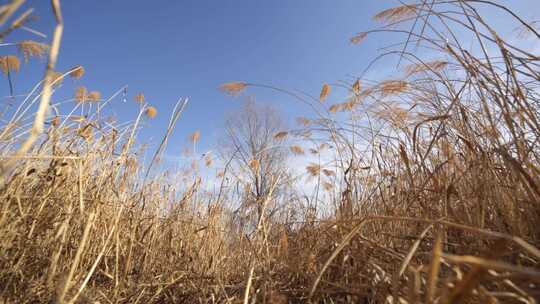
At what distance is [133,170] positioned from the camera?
1859mm

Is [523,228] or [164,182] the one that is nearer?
[523,228]

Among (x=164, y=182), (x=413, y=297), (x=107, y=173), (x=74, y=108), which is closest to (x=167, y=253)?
(x=107, y=173)

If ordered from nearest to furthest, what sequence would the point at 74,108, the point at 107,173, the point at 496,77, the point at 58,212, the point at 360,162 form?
the point at 496,77, the point at 58,212, the point at 107,173, the point at 74,108, the point at 360,162

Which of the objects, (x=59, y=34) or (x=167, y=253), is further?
(x=167, y=253)

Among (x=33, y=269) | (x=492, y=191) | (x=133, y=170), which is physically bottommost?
(x=33, y=269)

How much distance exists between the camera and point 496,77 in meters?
0.89

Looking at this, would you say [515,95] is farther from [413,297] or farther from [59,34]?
[59,34]

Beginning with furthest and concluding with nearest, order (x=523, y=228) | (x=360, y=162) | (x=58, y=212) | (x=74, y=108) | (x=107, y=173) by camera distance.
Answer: (x=360, y=162)
(x=74, y=108)
(x=107, y=173)
(x=58, y=212)
(x=523, y=228)

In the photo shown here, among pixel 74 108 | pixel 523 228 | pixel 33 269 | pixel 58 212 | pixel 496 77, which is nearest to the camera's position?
pixel 523 228

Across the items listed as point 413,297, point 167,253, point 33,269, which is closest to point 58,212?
point 33,269

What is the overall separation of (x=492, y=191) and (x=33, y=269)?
1589 mm

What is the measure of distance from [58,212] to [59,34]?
105cm

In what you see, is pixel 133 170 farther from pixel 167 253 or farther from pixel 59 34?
pixel 59 34

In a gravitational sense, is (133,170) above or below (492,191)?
above
